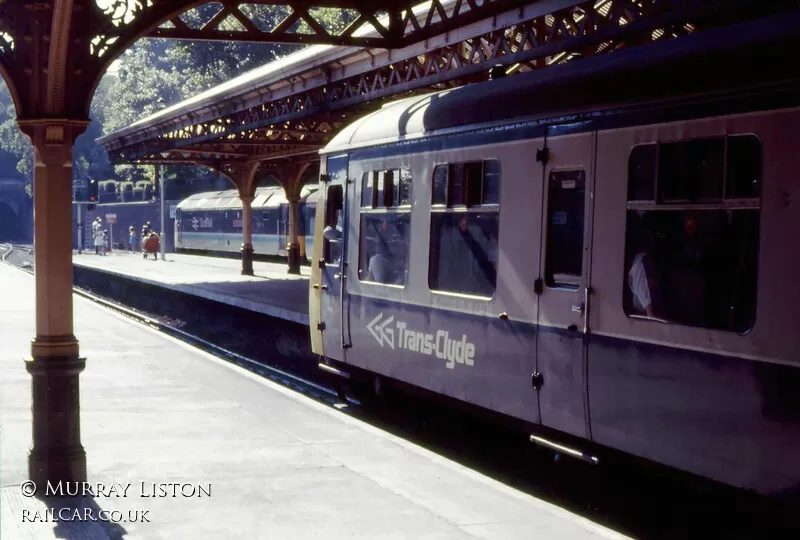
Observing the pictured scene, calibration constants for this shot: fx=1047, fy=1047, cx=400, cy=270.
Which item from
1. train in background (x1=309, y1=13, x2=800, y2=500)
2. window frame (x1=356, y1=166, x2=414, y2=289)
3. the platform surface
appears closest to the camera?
train in background (x1=309, y1=13, x2=800, y2=500)

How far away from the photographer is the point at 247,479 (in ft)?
24.1

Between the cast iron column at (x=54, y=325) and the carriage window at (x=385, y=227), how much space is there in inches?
118

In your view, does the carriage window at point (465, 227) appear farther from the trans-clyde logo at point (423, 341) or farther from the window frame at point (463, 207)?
the trans-clyde logo at point (423, 341)

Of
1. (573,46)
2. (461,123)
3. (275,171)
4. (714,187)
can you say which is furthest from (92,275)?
(714,187)

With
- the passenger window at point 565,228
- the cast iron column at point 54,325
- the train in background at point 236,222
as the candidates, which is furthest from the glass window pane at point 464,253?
the train in background at point 236,222

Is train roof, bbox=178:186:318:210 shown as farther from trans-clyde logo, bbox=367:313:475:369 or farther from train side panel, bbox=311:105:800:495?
train side panel, bbox=311:105:800:495

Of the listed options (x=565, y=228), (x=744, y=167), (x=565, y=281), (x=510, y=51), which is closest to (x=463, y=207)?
(x=565, y=228)

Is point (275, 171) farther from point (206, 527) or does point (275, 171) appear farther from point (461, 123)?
point (206, 527)

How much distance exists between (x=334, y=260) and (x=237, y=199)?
114ft

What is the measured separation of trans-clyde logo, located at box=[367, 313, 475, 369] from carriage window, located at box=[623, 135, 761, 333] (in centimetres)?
200

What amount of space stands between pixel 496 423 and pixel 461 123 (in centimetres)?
242

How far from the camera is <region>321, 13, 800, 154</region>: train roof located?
5.80 meters

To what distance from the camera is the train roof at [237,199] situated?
37.9 metres

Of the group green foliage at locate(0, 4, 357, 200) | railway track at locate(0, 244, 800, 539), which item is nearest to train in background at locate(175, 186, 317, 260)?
green foliage at locate(0, 4, 357, 200)
